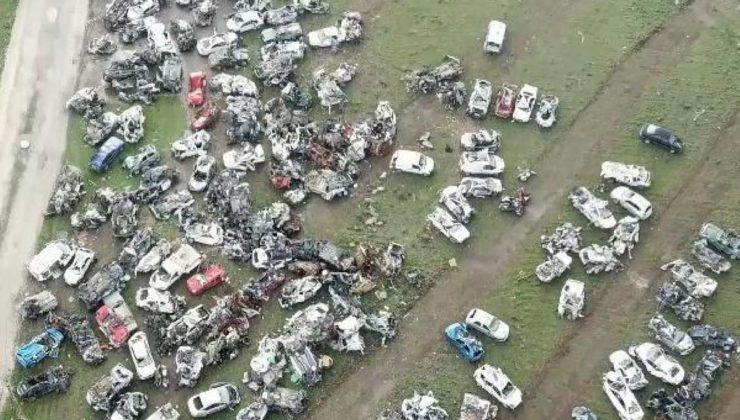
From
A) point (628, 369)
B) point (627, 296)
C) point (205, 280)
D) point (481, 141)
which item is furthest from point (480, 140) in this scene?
point (205, 280)

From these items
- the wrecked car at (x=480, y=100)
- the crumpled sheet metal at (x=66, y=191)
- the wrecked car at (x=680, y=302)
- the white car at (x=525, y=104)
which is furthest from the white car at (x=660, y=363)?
the crumpled sheet metal at (x=66, y=191)

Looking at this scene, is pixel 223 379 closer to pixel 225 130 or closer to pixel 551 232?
pixel 225 130

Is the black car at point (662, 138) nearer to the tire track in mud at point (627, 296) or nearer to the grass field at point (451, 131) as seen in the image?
the grass field at point (451, 131)

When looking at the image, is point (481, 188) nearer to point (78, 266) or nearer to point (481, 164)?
point (481, 164)

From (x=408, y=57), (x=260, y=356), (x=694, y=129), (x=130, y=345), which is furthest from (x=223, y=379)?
(x=694, y=129)

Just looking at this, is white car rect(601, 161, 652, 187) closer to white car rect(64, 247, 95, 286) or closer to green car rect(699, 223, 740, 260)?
green car rect(699, 223, 740, 260)
